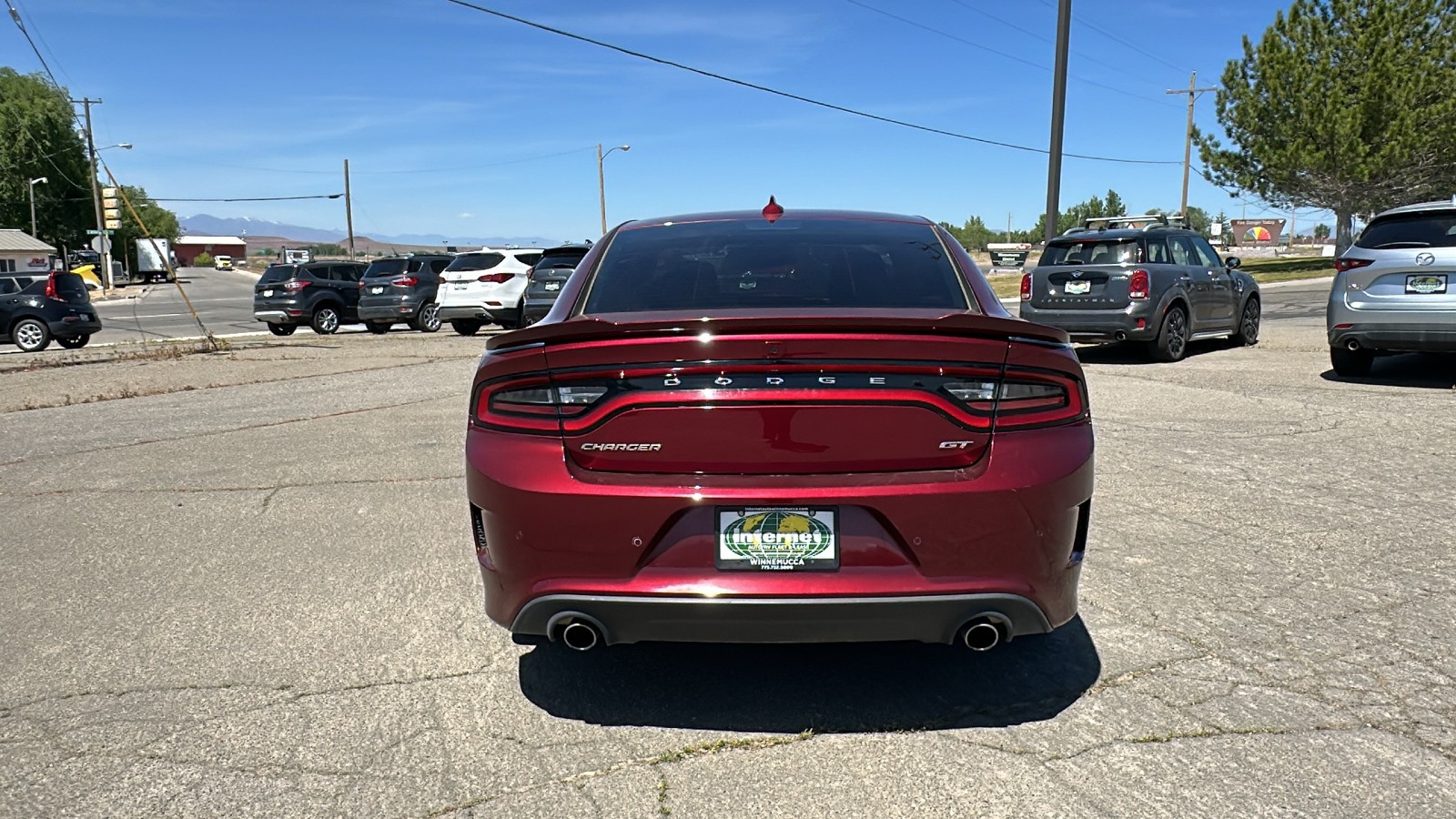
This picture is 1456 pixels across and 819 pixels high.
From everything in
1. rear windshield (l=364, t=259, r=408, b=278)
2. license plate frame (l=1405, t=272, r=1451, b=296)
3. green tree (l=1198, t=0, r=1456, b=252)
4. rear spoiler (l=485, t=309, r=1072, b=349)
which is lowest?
rear windshield (l=364, t=259, r=408, b=278)

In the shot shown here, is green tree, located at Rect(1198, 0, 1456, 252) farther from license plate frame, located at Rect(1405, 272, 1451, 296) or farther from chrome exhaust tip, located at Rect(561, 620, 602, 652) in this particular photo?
chrome exhaust tip, located at Rect(561, 620, 602, 652)

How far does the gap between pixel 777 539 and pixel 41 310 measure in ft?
71.0

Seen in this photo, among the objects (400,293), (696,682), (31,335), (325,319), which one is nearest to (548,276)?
(400,293)

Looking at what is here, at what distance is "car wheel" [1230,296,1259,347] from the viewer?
1437 centimetres

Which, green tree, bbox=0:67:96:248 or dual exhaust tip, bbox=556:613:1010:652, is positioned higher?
green tree, bbox=0:67:96:248

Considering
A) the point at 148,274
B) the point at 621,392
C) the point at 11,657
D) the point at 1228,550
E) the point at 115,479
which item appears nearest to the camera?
the point at 621,392

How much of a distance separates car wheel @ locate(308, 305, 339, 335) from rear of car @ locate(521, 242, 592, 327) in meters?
6.30

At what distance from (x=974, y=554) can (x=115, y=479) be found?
20.4ft

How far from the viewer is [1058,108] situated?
20516 millimetres

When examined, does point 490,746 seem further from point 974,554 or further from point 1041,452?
point 1041,452

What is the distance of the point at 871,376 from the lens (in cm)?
291

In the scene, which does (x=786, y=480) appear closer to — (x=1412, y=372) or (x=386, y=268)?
(x=1412, y=372)

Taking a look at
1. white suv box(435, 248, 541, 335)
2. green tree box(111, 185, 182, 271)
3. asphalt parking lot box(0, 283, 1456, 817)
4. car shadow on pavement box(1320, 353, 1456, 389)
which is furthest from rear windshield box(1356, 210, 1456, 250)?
green tree box(111, 185, 182, 271)

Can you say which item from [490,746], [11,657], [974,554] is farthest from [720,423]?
[11,657]
